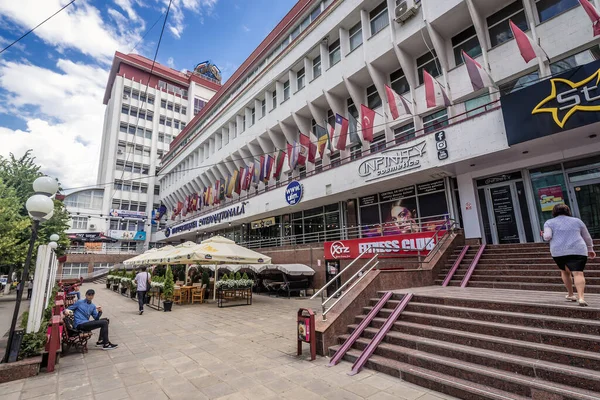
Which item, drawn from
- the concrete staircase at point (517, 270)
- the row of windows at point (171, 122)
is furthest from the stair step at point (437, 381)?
the row of windows at point (171, 122)

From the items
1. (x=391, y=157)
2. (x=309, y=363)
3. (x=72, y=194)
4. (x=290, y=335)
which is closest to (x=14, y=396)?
(x=309, y=363)

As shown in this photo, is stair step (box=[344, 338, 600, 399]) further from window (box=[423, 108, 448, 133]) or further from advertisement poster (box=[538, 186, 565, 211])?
window (box=[423, 108, 448, 133])

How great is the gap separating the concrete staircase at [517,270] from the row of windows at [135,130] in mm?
53042

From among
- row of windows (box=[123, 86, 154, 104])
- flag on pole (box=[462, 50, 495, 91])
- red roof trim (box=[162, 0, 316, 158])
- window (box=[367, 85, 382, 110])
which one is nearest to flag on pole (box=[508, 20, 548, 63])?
flag on pole (box=[462, 50, 495, 91])

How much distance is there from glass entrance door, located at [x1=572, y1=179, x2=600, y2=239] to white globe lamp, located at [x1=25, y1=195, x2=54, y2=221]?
1573 centimetres

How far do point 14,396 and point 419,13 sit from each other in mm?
19138

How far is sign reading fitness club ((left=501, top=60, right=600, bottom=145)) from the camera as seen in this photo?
8.86 metres

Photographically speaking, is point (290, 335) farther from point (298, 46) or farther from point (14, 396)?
point (298, 46)

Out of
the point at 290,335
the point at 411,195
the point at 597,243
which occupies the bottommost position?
the point at 290,335

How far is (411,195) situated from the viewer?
15.5 meters

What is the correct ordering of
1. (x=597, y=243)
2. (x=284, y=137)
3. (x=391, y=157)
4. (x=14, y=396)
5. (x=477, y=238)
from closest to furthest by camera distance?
1. (x=14, y=396)
2. (x=597, y=243)
3. (x=477, y=238)
4. (x=391, y=157)
5. (x=284, y=137)

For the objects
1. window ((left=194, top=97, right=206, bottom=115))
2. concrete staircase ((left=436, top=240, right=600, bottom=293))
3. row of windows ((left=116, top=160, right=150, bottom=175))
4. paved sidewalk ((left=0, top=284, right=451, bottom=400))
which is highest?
window ((left=194, top=97, right=206, bottom=115))

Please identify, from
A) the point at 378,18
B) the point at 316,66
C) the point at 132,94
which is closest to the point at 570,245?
the point at 378,18

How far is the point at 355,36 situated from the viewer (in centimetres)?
1861
